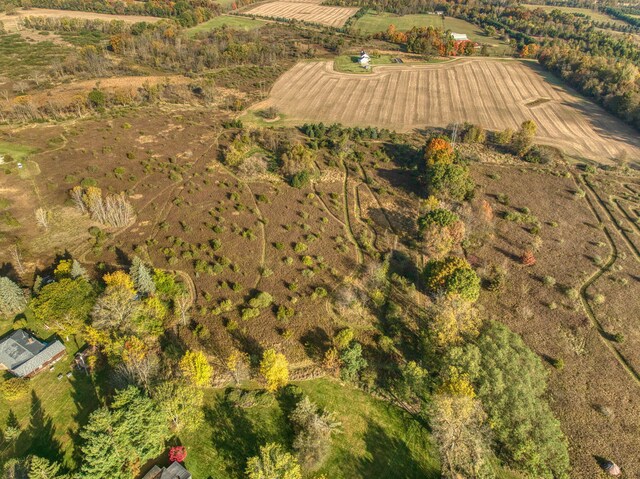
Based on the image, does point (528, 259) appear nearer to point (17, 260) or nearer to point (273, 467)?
point (273, 467)

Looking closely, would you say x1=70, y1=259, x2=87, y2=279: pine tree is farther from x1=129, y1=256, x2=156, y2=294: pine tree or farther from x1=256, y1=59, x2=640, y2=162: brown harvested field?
x1=256, y1=59, x2=640, y2=162: brown harvested field

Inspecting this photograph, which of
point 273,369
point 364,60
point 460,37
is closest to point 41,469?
point 273,369

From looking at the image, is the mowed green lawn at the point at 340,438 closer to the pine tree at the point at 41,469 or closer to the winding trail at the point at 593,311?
the pine tree at the point at 41,469

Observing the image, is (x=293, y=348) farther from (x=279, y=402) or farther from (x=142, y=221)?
(x=142, y=221)

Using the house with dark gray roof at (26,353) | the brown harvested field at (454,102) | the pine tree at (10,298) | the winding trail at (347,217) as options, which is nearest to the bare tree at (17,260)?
the pine tree at (10,298)

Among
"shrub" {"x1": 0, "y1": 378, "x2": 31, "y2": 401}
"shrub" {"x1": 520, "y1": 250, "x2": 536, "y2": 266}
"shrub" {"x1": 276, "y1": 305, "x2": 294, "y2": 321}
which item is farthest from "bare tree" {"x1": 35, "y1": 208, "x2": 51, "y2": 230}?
"shrub" {"x1": 520, "y1": 250, "x2": 536, "y2": 266}

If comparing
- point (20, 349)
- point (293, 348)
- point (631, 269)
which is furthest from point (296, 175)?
point (631, 269)
